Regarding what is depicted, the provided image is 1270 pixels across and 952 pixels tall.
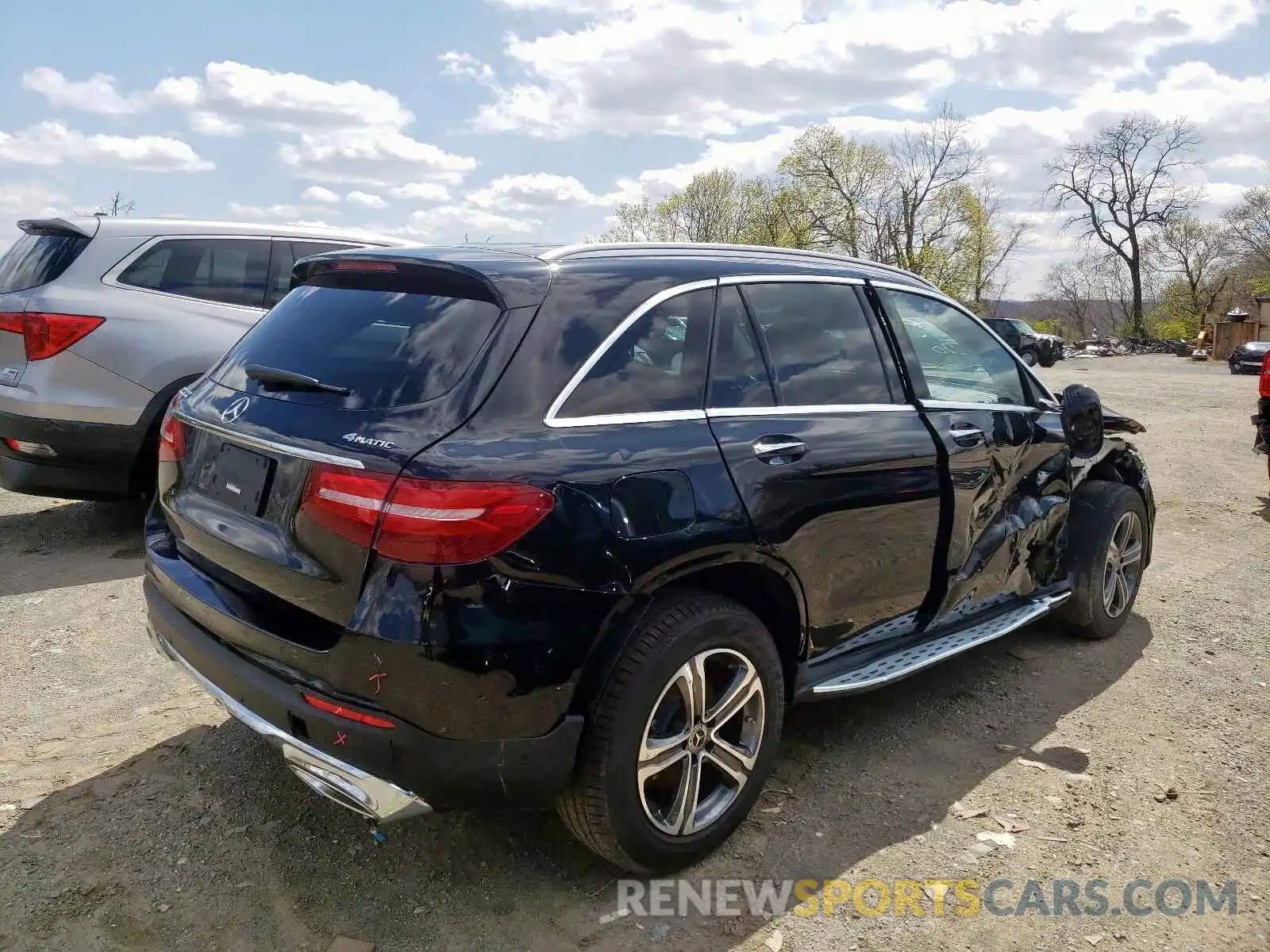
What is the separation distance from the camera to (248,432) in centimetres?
263

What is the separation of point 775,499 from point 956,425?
118cm

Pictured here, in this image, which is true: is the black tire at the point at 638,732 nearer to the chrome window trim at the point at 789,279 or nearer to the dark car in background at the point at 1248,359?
the chrome window trim at the point at 789,279

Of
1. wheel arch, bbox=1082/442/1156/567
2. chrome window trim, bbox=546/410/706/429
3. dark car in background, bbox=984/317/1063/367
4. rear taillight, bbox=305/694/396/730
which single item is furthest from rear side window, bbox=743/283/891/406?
dark car in background, bbox=984/317/1063/367

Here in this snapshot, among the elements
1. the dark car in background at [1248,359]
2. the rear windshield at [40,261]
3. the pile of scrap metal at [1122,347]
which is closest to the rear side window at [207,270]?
the rear windshield at [40,261]

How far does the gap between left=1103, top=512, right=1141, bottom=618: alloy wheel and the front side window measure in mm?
1048

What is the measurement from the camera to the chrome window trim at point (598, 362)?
2469 mm

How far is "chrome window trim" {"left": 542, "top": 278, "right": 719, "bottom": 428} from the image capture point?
8.10 feet

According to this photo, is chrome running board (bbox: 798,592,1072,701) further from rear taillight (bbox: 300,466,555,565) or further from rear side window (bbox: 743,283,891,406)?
rear taillight (bbox: 300,466,555,565)

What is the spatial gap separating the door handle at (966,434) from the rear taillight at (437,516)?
6.31 feet

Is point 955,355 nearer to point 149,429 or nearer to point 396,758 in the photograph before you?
point 396,758

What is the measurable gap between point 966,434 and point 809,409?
90 centimetres

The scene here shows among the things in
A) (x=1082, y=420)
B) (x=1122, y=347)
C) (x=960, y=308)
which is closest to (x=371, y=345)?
(x=960, y=308)

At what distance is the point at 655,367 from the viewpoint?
2750 mm

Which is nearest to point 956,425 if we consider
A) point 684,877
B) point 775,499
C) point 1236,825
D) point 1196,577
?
point 775,499
